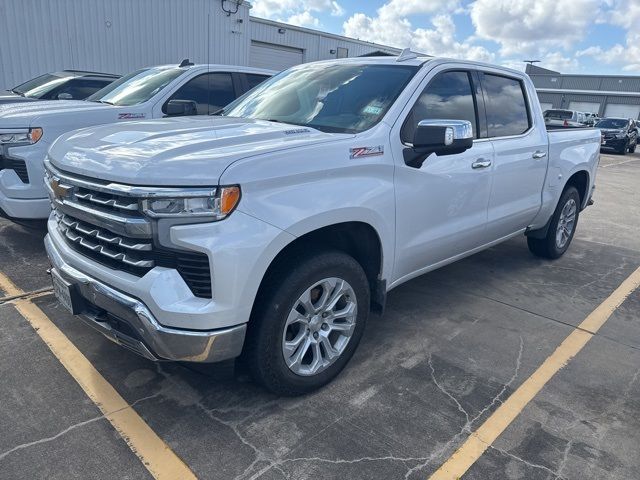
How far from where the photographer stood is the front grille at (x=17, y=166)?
4.72m

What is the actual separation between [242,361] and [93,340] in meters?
1.37

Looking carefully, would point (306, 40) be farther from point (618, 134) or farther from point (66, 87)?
point (618, 134)

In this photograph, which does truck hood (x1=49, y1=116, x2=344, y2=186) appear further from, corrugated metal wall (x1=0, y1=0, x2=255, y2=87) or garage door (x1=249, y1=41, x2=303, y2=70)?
garage door (x1=249, y1=41, x2=303, y2=70)

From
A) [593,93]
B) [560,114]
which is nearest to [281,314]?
[560,114]

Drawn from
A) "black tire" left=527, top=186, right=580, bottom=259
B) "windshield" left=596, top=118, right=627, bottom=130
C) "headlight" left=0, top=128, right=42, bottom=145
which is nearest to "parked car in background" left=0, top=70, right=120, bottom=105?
"headlight" left=0, top=128, right=42, bottom=145

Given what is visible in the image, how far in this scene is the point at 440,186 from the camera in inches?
136

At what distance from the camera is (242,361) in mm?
2635

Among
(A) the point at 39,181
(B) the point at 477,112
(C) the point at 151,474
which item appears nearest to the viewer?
(C) the point at 151,474

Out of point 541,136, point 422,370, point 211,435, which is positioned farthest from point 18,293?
point 541,136

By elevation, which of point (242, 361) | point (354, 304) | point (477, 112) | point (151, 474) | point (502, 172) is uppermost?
point (477, 112)

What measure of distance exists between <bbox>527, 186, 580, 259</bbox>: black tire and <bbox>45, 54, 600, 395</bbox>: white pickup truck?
1.56 m

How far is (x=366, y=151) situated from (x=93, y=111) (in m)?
3.84

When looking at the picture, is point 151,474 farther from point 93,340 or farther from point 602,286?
point 602,286

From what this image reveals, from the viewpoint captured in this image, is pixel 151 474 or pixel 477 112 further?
pixel 477 112
